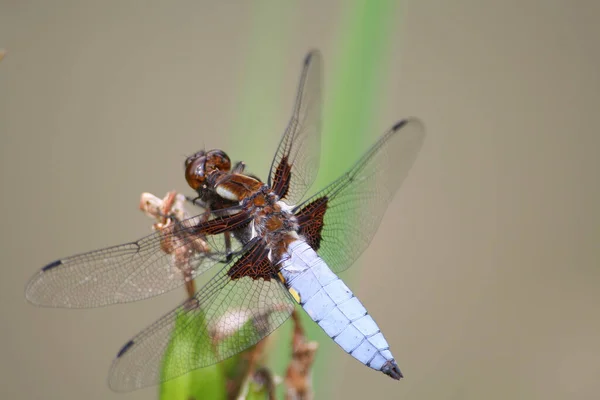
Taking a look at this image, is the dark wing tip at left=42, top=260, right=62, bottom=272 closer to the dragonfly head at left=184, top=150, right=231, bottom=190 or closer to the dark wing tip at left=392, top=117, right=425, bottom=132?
the dragonfly head at left=184, top=150, right=231, bottom=190

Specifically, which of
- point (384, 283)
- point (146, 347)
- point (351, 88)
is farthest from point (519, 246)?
point (146, 347)

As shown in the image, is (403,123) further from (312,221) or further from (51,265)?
(51,265)

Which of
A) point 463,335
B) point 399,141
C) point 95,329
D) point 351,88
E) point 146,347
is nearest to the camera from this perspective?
point 146,347

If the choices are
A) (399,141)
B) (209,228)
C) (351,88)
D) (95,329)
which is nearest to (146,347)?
(209,228)

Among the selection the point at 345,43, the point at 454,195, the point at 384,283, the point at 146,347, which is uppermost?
the point at 345,43

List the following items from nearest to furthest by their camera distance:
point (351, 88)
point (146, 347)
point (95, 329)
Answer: point (146, 347) < point (351, 88) < point (95, 329)

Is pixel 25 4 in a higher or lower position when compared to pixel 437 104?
higher

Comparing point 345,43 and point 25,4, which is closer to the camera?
point 345,43

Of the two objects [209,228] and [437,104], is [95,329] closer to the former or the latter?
[209,228]

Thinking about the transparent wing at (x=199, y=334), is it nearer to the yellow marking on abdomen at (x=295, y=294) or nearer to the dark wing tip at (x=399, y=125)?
the yellow marking on abdomen at (x=295, y=294)
